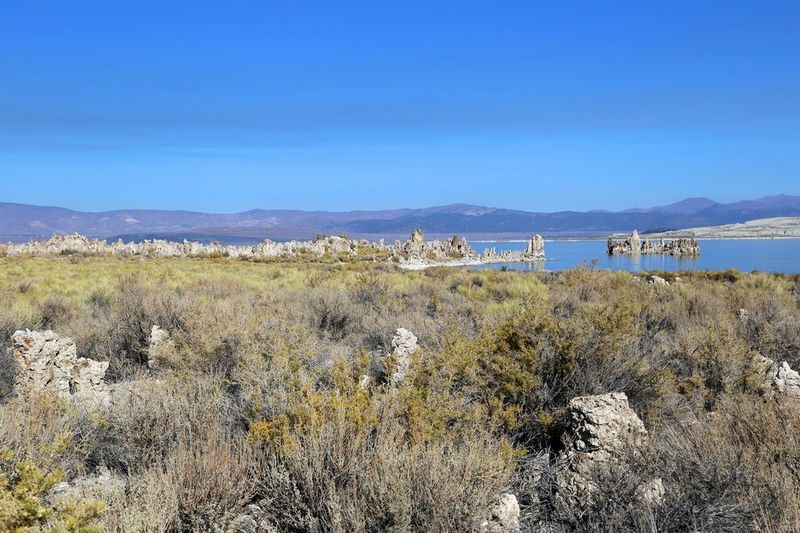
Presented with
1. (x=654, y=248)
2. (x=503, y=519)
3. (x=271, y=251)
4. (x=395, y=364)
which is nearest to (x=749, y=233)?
(x=654, y=248)

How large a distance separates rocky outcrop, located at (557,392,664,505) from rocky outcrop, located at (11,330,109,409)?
4.48 m

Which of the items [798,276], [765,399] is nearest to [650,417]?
[765,399]

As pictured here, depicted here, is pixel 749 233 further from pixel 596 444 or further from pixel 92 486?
pixel 92 486

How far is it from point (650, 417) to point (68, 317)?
409 inches

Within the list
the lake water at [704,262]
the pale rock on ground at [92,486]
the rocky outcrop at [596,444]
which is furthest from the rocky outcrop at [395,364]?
the lake water at [704,262]

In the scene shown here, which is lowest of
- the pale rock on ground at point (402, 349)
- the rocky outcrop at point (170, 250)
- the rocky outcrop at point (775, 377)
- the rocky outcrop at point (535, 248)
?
the rocky outcrop at point (535, 248)

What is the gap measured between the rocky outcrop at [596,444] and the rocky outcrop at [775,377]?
2049mm

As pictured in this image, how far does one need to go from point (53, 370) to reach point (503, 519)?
17.5 ft

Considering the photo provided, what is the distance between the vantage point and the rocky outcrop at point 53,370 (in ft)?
19.4

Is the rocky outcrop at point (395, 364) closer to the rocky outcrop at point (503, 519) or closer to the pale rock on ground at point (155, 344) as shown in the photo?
the rocky outcrop at point (503, 519)

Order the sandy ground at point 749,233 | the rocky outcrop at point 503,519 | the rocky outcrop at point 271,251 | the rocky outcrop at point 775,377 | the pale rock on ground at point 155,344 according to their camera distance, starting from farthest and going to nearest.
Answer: the sandy ground at point 749,233 < the rocky outcrop at point 271,251 < the pale rock on ground at point 155,344 < the rocky outcrop at point 775,377 < the rocky outcrop at point 503,519

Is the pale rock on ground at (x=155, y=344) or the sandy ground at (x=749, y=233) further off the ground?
the pale rock on ground at (x=155, y=344)

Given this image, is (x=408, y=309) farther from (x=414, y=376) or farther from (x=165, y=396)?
(x=165, y=396)

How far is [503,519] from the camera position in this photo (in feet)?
10.8
